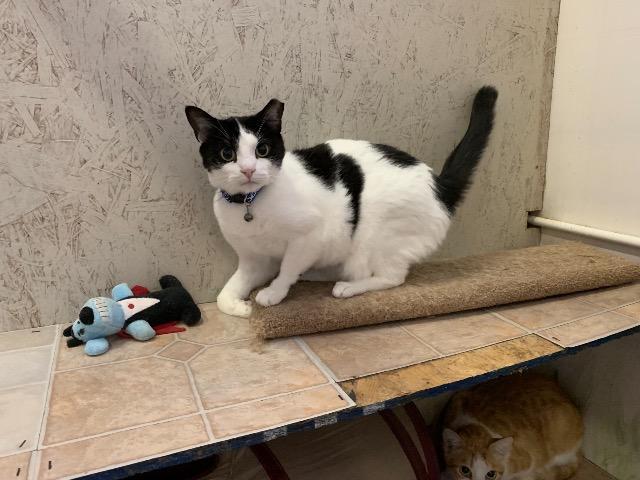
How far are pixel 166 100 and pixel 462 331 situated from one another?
996mm

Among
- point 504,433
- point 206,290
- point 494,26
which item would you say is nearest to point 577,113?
point 494,26

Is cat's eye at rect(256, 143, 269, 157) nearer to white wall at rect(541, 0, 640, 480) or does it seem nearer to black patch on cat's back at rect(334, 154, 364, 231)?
black patch on cat's back at rect(334, 154, 364, 231)

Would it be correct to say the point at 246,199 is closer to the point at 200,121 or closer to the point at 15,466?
the point at 200,121

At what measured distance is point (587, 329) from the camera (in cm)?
117

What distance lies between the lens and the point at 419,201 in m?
1.27

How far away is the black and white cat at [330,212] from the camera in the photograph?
1.14 meters

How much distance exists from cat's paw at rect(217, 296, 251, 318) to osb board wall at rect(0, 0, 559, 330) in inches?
4.1

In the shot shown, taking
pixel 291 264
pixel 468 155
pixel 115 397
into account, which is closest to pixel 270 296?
pixel 291 264

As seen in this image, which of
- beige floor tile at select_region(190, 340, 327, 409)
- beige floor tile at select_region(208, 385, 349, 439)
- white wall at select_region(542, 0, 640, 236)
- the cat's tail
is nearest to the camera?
beige floor tile at select_region(208, 385, 349, 439)

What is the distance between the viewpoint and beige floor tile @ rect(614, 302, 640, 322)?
1238 millimetres

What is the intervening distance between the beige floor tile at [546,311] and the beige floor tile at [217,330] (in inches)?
28.1

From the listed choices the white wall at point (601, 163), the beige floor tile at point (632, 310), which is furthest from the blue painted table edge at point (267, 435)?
the white wall at point (601, 163)

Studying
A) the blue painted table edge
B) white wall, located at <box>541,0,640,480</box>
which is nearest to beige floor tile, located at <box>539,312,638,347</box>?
the blue painted table edge

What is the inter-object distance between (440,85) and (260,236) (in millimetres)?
830
